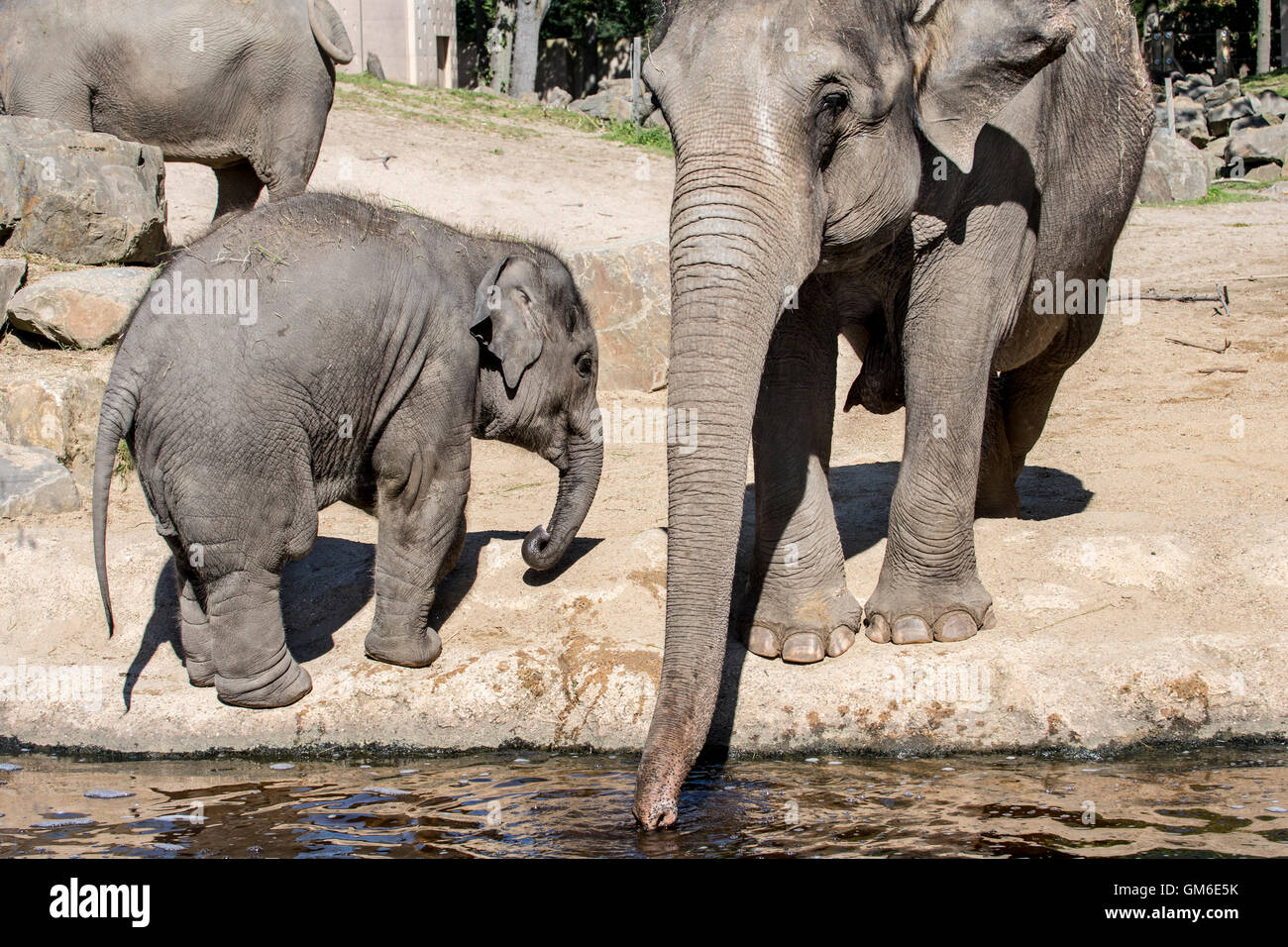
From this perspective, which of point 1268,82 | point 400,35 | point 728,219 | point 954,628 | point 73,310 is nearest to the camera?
point 728,219

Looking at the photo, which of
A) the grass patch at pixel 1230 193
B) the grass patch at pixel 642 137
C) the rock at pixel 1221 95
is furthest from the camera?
the rock at pixel 1221 95

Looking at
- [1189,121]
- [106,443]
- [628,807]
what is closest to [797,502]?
[628,807]

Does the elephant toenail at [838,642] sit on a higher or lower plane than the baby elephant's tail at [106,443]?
lower

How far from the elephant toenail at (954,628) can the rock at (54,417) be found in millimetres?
4832

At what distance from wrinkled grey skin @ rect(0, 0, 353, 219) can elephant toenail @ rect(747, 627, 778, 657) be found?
6.32 m

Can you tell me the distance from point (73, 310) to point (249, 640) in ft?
13.7

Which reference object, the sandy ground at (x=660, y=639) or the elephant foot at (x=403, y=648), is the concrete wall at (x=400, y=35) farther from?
the elephant foot at (x=403, y=648)

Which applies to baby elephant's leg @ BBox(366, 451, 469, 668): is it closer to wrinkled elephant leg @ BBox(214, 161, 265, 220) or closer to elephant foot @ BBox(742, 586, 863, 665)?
elephant foot @ BBox(742, 586, 863, 665)

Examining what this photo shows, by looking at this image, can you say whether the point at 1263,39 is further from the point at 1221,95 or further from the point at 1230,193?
the point at 1230,193

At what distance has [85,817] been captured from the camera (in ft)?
15.0

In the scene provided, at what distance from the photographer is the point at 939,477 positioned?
5391mm

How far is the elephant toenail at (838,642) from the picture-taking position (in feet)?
17.7

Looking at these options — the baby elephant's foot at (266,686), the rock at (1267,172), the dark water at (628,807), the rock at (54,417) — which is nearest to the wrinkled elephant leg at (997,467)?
the dark water at (628,807)
